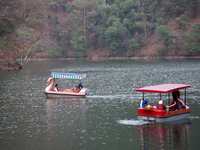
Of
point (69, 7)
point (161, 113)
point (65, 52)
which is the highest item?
point (69, 7)

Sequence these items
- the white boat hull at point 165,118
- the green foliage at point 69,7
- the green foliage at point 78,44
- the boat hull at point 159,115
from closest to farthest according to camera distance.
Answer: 1. the boat hull at point 159,115
2. the white boat hull at point 165,118
3. the green foliage at point 78,44
4. the green foliage at point 69,7

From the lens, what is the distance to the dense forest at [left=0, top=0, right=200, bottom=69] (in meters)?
119

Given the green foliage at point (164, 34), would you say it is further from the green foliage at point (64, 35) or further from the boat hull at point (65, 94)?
the boat hull at point (65, 94)

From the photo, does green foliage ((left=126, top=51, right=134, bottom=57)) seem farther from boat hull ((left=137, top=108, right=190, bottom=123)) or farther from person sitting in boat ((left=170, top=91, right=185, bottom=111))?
boat hull ((left=137, top=108, right=190, bottom=123))

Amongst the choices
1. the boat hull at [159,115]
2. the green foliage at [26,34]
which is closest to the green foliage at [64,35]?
the green foliage at [26,34]

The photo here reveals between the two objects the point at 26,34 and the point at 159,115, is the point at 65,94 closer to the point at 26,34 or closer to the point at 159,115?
the point at 159,115

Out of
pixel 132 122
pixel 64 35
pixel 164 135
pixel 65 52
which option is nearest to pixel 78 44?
pixel 64 35

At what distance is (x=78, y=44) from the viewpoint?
440 feet

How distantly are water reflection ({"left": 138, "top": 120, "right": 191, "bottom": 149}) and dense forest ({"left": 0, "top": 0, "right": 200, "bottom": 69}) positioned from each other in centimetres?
8701

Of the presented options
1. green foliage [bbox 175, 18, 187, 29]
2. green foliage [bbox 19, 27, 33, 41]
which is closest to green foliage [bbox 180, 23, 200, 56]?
green foliage [bbox 175, 18, 187, 29]

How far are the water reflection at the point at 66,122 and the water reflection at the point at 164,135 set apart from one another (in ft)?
15.1

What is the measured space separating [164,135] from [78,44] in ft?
377

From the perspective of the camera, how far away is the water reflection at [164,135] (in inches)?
776

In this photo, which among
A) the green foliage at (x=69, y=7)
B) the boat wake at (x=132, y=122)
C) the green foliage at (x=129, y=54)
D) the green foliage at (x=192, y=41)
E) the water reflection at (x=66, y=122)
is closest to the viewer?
the water reflection at (x=66, y=122)
